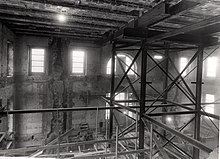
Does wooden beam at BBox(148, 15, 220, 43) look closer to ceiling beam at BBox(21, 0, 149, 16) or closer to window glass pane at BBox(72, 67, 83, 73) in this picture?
ceiling beam at BBox(21, 0, 149, 16)

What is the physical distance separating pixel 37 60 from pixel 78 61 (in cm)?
233

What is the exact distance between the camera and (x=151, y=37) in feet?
16.0

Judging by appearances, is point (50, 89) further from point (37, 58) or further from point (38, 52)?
point (38, 52)

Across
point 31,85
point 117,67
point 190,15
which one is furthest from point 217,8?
point 31,85

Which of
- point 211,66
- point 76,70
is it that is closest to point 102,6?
point 76,70

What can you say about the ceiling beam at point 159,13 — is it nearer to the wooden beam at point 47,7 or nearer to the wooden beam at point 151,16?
the wooden beam at point 151,16

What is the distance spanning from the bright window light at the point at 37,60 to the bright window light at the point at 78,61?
177 cm

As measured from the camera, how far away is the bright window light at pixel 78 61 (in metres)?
10.2

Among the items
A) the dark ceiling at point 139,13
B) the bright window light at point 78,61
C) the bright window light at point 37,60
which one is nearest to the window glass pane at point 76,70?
the bright window light at point 78,61

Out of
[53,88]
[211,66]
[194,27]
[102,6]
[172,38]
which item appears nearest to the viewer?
[194,27]

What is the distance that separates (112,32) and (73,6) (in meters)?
2.82

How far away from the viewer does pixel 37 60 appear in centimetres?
952

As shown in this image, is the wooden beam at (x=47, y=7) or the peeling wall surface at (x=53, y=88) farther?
the peeling wall surface at (x=53, y=88)

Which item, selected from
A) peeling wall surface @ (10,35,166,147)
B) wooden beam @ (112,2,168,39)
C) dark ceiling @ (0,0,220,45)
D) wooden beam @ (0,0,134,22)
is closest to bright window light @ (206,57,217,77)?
dark ceiling @ (0,0,220,45)
